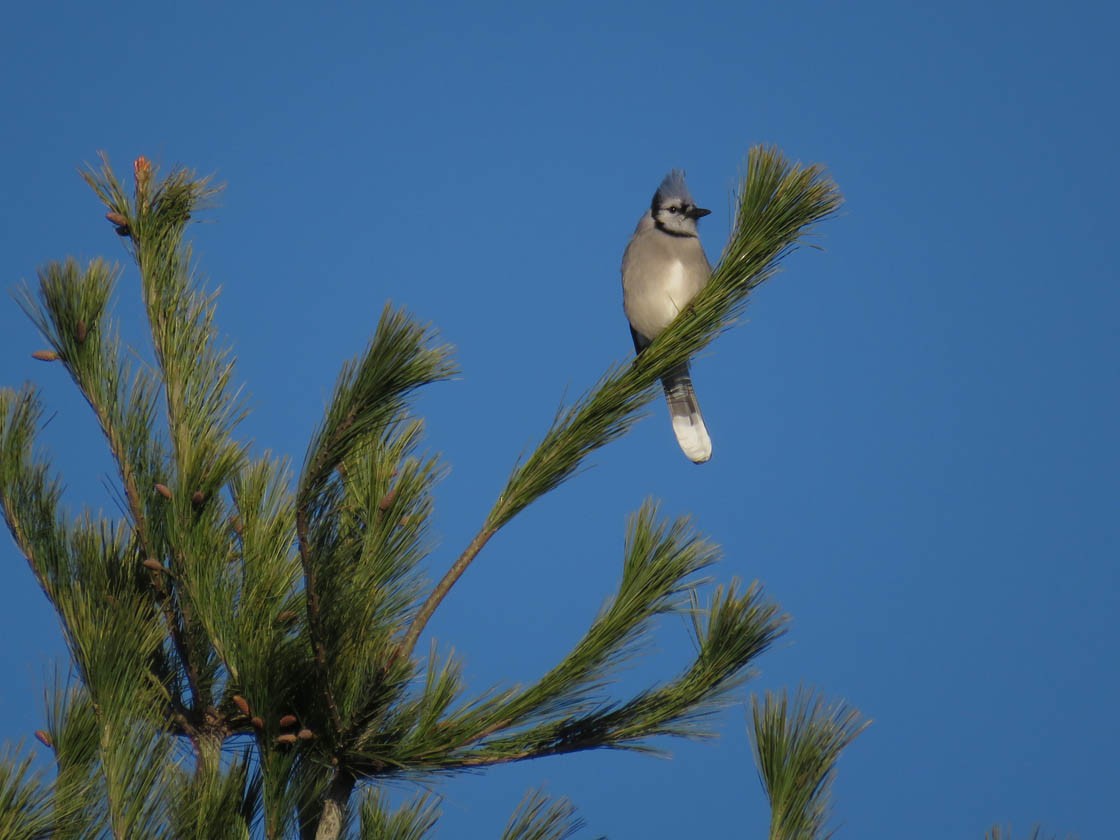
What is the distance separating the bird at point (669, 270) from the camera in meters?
4.41

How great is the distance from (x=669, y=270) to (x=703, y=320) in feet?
8.29

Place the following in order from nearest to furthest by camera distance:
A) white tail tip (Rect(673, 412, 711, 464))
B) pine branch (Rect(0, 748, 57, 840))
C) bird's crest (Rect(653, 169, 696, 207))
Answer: pine branch (Rect(0, 748, 57, 840)) < white tail tip (Rect(673, 412, 711, 464)) < bird's crest (Rect(653, 169, 696, 207))

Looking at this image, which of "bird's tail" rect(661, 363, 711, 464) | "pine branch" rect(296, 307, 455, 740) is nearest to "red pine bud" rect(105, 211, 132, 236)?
"pine branch" rect(296, 307, 455, 740)

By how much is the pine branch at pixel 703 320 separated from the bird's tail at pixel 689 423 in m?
2.18

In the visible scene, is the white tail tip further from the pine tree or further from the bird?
the pine tree

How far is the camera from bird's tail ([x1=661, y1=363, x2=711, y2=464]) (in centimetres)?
434

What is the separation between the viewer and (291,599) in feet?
6.75

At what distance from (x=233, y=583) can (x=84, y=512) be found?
0.34 meters

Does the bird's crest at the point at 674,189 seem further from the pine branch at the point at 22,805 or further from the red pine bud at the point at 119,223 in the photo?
the pine branch at the point at 22,805

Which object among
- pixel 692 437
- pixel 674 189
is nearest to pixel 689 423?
pixel 692 437

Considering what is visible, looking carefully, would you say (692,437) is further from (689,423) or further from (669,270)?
(669,270)

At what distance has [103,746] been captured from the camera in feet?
5.59

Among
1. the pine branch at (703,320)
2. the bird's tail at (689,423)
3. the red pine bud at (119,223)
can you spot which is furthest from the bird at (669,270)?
the red pine bud at (119,223)

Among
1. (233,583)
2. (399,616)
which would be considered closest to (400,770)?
(399,616)
